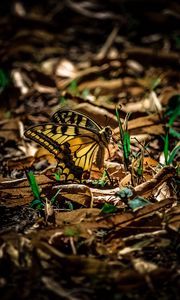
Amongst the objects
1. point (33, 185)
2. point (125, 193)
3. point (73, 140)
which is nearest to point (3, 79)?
point (73, 140)

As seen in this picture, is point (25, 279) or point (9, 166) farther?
point (9, 166)

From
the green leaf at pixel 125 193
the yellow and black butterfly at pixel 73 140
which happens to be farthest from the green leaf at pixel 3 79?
the green leaf at pixel 125 193

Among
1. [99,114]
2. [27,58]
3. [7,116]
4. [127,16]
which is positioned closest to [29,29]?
[27,58]

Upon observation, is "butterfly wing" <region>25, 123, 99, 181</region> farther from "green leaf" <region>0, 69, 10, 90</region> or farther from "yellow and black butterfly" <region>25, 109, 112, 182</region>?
"green leaf" <region>0, 69, 10, 90</region>

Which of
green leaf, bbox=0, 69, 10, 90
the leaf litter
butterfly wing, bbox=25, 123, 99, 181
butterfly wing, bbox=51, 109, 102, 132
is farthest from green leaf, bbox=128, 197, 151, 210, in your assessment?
green leaf, bbox=0, 69, 10, 90

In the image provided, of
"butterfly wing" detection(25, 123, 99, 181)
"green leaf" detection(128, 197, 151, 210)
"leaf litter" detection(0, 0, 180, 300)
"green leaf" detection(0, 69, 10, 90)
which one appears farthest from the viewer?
"green leaf" detection(0, 69, 10, 90)

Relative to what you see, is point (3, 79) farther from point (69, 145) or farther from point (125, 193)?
point (125, 193)

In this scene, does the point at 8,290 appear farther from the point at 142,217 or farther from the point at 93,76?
the point at 93,76
